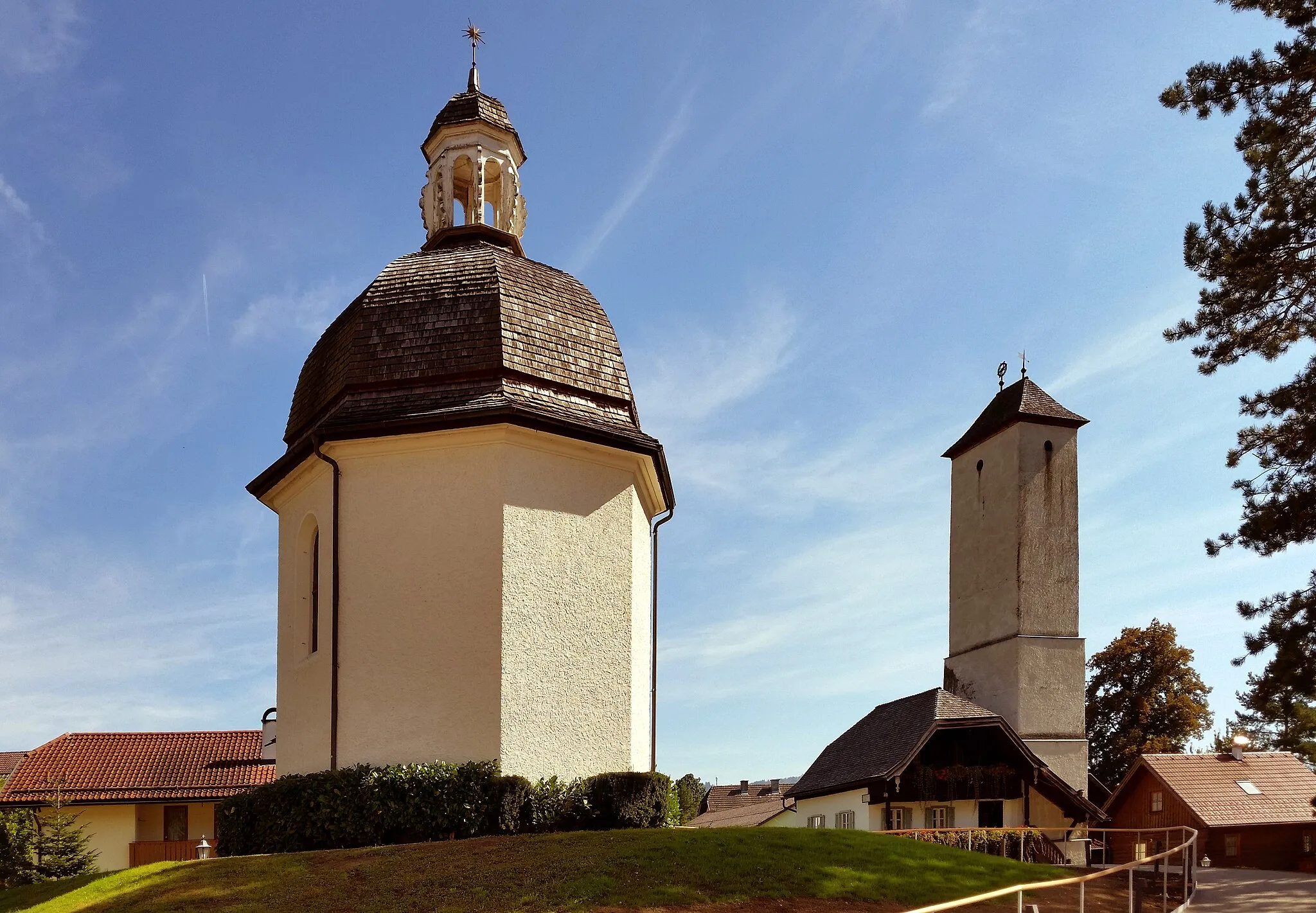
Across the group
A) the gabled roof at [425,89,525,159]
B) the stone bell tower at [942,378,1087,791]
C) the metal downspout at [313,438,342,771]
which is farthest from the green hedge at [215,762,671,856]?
the stone bell tower at [942,378,1087,791]

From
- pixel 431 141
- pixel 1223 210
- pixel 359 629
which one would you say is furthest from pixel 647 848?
pixel 431 141

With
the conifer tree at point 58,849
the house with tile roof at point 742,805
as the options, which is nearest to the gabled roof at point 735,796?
the house with tile roof at point 742,805

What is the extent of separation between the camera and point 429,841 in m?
13.9

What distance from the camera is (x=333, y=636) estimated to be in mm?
16016

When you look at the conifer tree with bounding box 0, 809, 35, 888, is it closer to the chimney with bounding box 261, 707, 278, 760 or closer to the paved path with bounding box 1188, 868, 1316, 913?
the chimney with bounding box 261, 707, 278, 760

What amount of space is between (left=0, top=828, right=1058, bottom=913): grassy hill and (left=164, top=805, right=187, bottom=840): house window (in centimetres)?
1929

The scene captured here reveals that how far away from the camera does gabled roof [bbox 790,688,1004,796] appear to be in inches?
1173

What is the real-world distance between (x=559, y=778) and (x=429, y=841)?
7.28 ft

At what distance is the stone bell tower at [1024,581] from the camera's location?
35.1 metres

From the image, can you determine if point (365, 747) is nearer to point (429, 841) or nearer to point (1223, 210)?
point (429, 841)

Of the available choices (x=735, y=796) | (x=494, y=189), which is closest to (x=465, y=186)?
(x=494, y=189)

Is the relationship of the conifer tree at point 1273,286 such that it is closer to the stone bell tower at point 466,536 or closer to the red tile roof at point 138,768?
the stone bell tower at point 466,536

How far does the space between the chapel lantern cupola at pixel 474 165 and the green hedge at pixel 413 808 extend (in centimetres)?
1069

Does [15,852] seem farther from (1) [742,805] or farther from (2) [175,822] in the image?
(1) [742,805]
